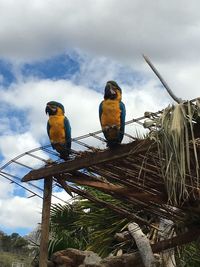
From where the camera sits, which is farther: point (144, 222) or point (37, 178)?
point (144, 222)

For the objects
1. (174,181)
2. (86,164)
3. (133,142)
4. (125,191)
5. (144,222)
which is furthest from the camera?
(144,222)

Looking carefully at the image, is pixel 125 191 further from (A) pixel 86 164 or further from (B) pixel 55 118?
(B) pixel 55 118

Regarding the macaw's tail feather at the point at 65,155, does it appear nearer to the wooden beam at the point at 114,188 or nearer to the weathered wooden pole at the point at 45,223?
the wooden beam at the point at 114,188

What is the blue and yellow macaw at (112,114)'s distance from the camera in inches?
207

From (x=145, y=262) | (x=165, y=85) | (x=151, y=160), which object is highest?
(x=165, y=85)

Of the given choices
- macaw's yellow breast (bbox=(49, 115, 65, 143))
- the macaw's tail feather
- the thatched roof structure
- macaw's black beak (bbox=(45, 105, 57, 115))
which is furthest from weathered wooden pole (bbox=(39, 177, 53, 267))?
macaw's black beak (bbox=(45, 105, 57, 115))

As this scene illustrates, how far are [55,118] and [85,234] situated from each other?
6.59m

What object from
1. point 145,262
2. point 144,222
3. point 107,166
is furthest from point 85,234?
point 107,166

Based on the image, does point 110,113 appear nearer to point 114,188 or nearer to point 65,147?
point 65,147

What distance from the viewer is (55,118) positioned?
611 centimetres

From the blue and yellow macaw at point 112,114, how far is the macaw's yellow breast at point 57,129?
61cm

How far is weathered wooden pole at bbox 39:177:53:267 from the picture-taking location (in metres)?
5.75

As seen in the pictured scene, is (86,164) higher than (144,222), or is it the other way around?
(86,164)

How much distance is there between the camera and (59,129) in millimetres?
6020
